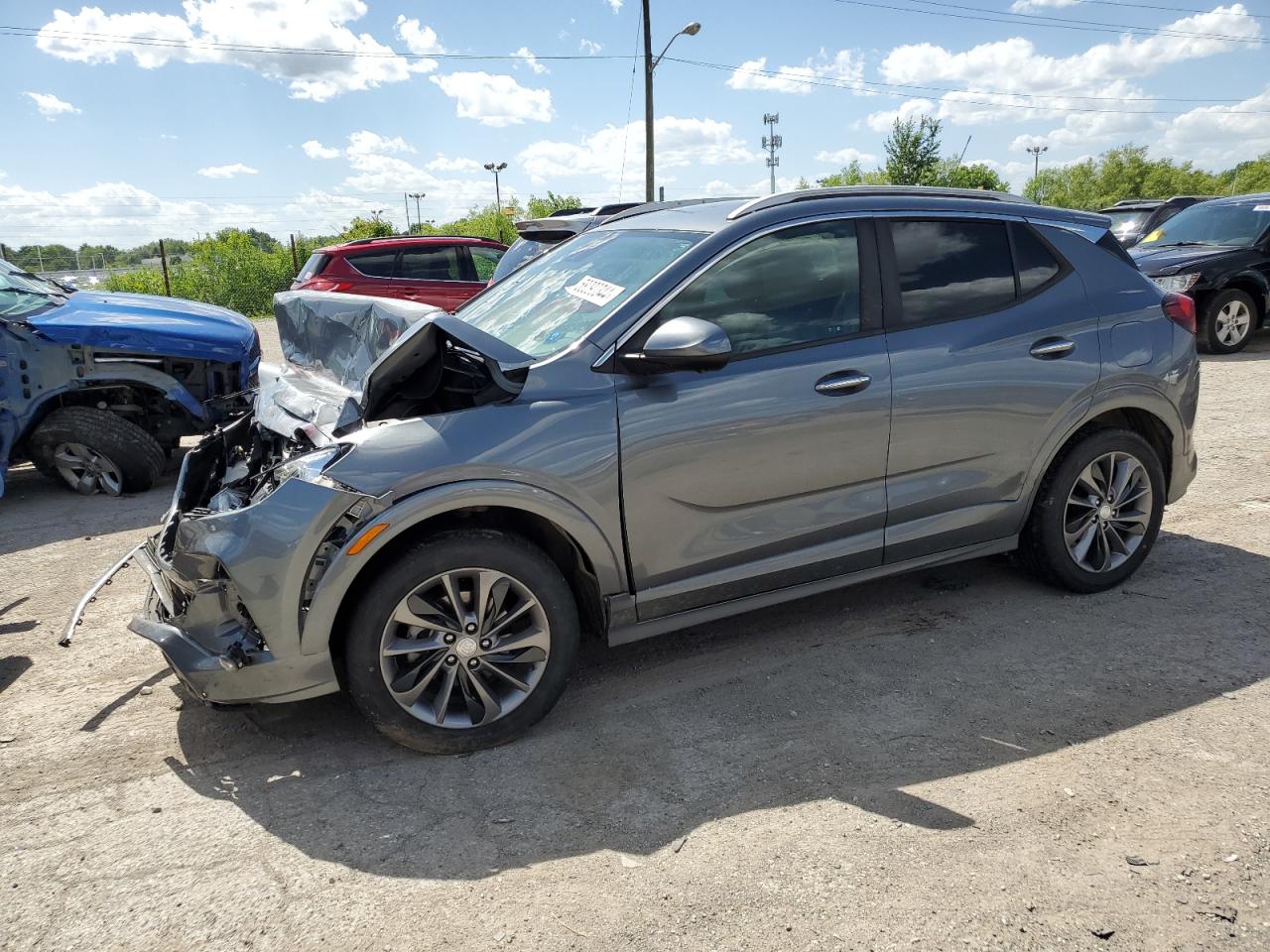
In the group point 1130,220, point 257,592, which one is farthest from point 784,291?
point 1130,220

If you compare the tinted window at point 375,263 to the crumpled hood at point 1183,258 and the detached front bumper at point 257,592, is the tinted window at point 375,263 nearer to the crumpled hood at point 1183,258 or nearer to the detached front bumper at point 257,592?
the crumpled hood at point 1183,258

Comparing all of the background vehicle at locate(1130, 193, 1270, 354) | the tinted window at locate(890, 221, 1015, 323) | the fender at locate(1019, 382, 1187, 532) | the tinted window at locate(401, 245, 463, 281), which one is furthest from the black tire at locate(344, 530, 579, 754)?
the tinted window at locate(401, 245, 463, 281)

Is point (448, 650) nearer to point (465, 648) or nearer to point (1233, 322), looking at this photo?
point (465, 648)

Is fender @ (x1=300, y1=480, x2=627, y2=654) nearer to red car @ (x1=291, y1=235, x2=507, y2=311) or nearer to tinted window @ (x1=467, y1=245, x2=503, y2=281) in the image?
A: red car @ (x1=291, y1=235, x2=507, y2=311)

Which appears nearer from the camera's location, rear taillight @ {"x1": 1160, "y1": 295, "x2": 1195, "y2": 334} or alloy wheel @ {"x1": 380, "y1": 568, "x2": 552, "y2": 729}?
alloy wheel @ {"x1": 380, "y1": 568, "x2": 552, "y2": 729}

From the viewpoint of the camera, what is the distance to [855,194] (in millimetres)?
3975

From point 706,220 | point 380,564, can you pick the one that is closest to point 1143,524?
point 706,220

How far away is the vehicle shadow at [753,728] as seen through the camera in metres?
2.90

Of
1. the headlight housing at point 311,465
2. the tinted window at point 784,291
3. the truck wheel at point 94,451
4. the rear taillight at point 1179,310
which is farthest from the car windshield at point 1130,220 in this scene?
the headlight housing at point 311,465

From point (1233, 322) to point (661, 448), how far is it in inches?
438

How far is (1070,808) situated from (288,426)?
302 cm

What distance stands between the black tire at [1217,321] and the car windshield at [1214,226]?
2.36 feet

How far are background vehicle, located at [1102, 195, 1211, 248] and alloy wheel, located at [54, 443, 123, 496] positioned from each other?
13.0m

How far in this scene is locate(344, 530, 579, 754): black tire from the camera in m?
3.07
